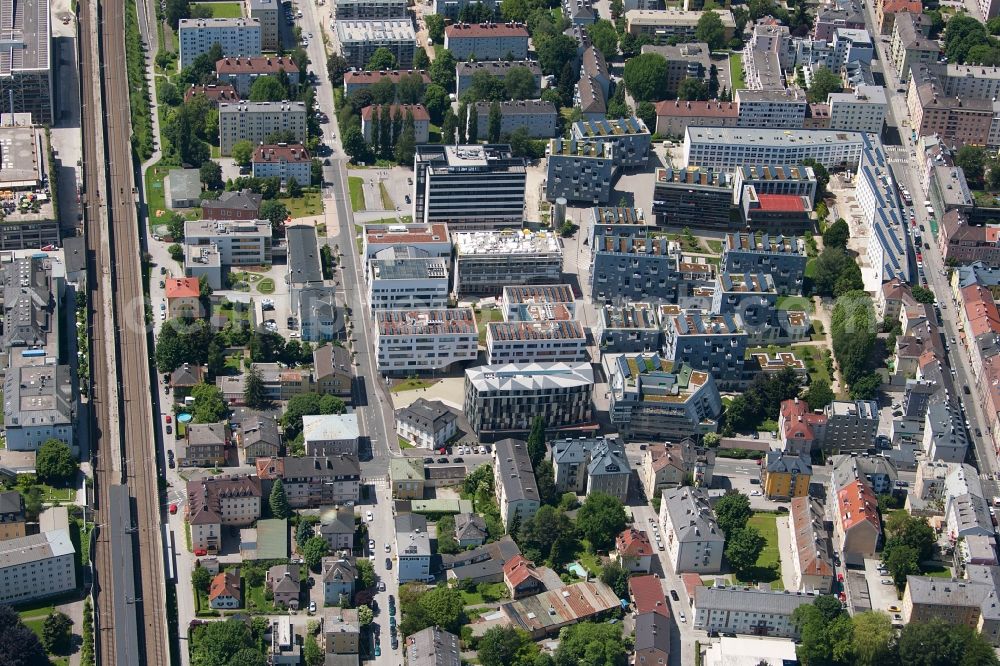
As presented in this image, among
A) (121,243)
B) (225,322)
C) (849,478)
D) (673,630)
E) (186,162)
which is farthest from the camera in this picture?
(186,162)

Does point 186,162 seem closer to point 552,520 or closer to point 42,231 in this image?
point 42,231

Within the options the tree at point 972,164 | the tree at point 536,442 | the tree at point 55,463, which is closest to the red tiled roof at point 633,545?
the tree at point 536,442

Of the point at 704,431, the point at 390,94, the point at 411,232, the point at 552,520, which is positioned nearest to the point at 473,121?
the point at 390,94

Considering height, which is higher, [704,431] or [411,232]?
[411,232]

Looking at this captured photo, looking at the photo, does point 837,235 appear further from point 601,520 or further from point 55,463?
point 55,463

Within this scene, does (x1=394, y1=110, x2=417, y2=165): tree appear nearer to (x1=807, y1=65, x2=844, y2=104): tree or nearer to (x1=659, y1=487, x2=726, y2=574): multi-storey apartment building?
(x1=807, y1=65, x2=844, y2=104): tree

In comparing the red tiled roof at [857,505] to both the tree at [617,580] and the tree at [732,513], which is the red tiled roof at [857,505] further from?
the tree at [617,580]

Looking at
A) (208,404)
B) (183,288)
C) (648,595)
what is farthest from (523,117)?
(648,595)
